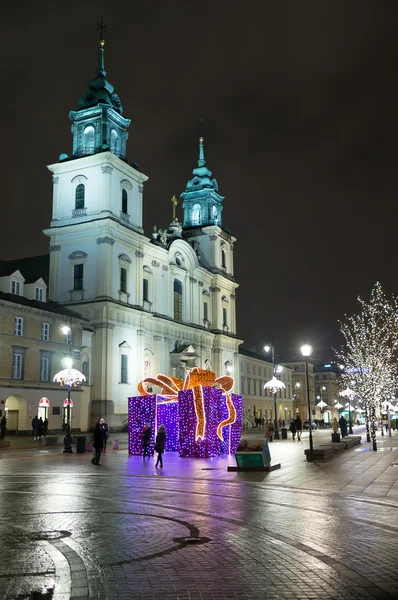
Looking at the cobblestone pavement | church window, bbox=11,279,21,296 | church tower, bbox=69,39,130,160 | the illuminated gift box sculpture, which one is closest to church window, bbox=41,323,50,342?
church window, bbox=11,279,21,296

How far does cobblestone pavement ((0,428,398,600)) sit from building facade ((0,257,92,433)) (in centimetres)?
2474

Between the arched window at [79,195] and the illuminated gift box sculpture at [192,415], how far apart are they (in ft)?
97.8

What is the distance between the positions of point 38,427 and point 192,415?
15.6 m

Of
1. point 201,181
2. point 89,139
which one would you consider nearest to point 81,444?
point 89,139

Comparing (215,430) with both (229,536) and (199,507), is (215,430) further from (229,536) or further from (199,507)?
(229,536)

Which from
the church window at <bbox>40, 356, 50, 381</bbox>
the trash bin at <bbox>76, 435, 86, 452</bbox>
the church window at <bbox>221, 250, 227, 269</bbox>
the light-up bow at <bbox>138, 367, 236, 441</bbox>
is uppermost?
the church window at <bbox>221, 250, 227, 269</bbox>

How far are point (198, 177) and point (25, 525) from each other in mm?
76345

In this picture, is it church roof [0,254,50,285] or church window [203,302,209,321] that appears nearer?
church roof [0,254,50,285]

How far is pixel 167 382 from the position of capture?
31656 mm

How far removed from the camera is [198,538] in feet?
31.6

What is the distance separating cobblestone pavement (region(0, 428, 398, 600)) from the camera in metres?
6.96

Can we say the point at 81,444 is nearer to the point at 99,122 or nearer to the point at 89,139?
the point at 89,139

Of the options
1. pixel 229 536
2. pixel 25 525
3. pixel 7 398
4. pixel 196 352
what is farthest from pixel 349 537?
pixel 196 352

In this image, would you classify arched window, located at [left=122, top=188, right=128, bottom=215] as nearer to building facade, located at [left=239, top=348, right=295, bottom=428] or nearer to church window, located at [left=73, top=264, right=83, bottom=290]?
church window, located at [left=73, top=264, right=83, bottom=290]
